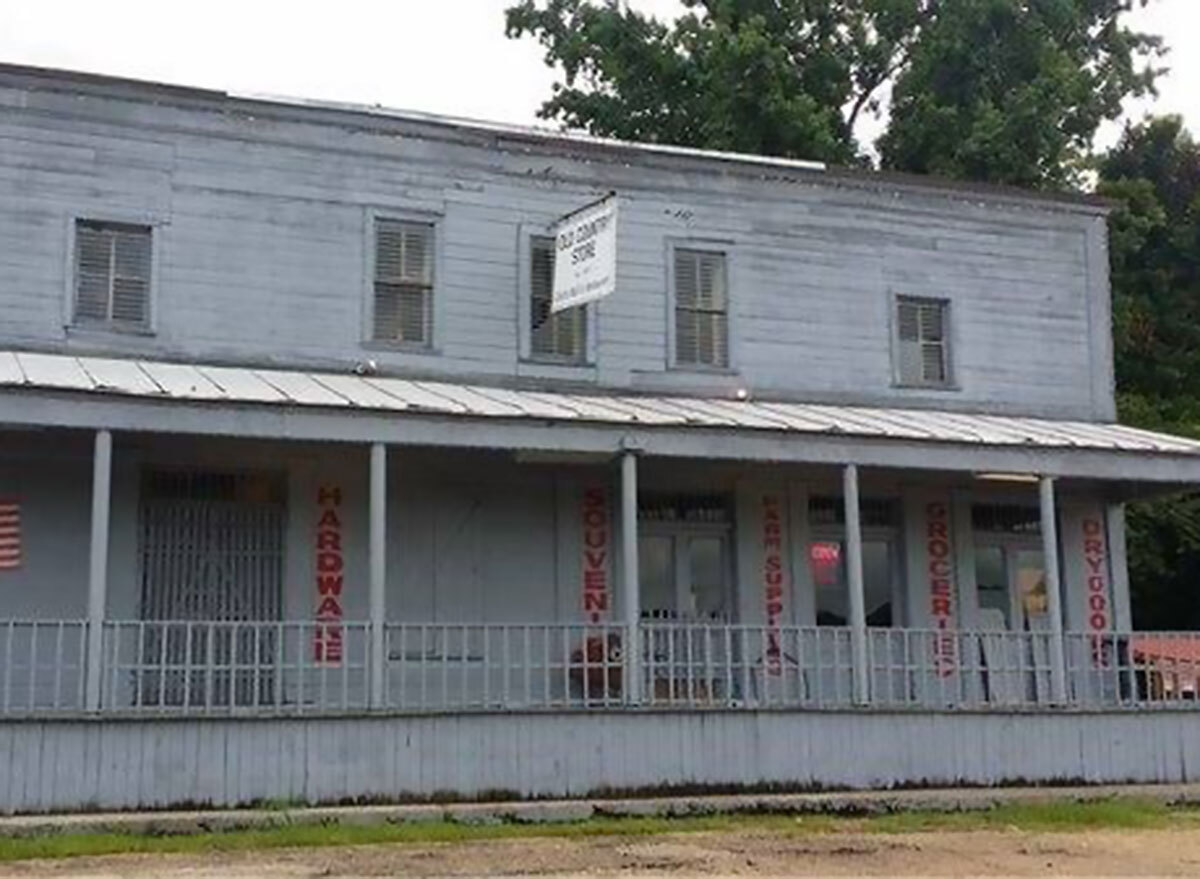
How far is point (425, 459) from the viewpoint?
17.8 metres

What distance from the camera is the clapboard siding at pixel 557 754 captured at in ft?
46.4

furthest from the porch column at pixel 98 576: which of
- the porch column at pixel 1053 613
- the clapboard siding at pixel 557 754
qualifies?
the porch column at pixel 1053 613

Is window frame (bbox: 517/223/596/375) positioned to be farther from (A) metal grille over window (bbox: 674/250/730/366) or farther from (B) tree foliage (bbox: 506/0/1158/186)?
(B) tree foliage (bbox: 506/0/1158/186)

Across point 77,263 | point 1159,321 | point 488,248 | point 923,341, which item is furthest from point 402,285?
point 1159,321

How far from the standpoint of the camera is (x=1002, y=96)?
31953 millimetres

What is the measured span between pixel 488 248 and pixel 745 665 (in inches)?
218

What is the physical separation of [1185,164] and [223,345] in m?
25.2

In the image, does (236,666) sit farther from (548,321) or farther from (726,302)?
(726,302)

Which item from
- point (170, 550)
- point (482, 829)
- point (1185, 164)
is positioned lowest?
point (482, 829)

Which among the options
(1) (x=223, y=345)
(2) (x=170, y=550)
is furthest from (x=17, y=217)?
(2) (x=170, y=550)

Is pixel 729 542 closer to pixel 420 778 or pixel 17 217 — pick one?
pixel 420 778

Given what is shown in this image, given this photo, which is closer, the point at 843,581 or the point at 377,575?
the point at 377,575

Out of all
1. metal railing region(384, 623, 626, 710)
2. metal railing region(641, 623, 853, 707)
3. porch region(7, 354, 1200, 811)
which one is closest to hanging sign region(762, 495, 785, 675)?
porch region(7, 354, 1200, 811)

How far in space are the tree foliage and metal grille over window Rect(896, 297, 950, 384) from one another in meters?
10.3
